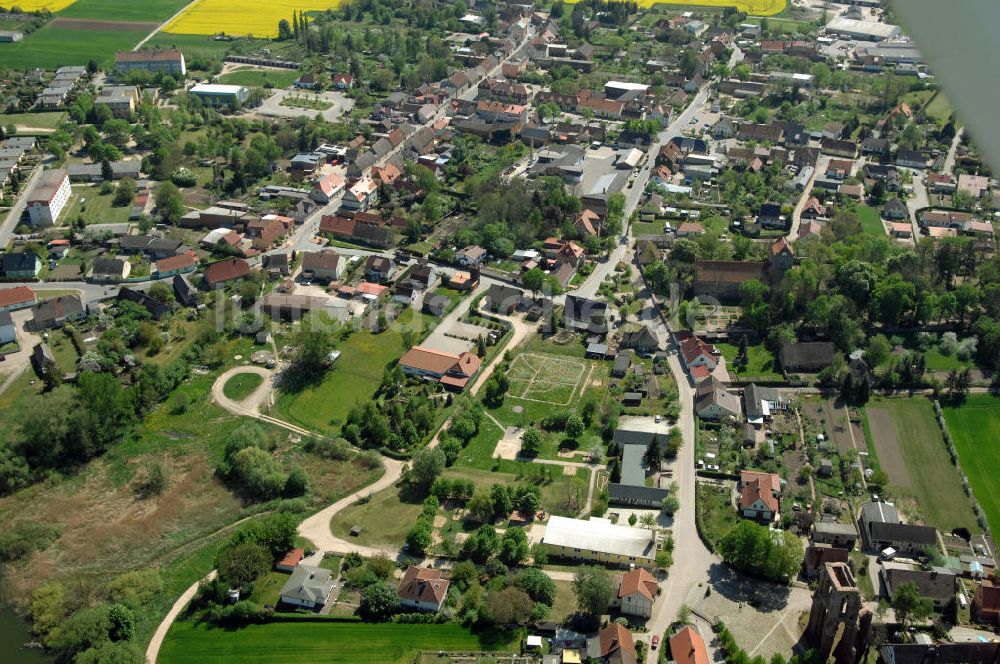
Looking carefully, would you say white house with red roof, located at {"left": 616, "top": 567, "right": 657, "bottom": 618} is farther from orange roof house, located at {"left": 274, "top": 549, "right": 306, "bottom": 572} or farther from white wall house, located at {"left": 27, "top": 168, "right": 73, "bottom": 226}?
white wall house, located at {"left": 27, "top": 168, "right": 73, "bottom": 226}

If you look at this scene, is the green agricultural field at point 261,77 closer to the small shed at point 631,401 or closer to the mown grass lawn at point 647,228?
the mown grass lawn at point 647,228

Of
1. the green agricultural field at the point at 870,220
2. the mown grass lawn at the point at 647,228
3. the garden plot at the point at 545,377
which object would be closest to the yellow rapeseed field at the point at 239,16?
the mown grass lawn at the point at 647,228

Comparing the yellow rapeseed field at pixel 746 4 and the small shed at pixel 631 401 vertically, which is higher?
the yellow rapeseed field at pixel 746 4

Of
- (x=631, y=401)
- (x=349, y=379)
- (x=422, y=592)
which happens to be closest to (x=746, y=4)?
(x=631, y=401)

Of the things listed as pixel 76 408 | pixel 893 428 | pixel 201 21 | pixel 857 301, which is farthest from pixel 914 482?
pixel 201 21

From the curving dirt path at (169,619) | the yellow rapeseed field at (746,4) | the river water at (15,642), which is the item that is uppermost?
the yellow rapeseed field at (746,4)

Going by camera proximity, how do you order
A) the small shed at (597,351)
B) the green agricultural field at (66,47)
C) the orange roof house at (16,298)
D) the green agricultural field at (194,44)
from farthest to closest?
the green agricultural field at (194,44), the green agricultural field at (66,47), the orange roof house at (16,298), the small shed at (597,351)

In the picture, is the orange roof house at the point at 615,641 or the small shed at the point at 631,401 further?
the small shed at the point at 631,401
